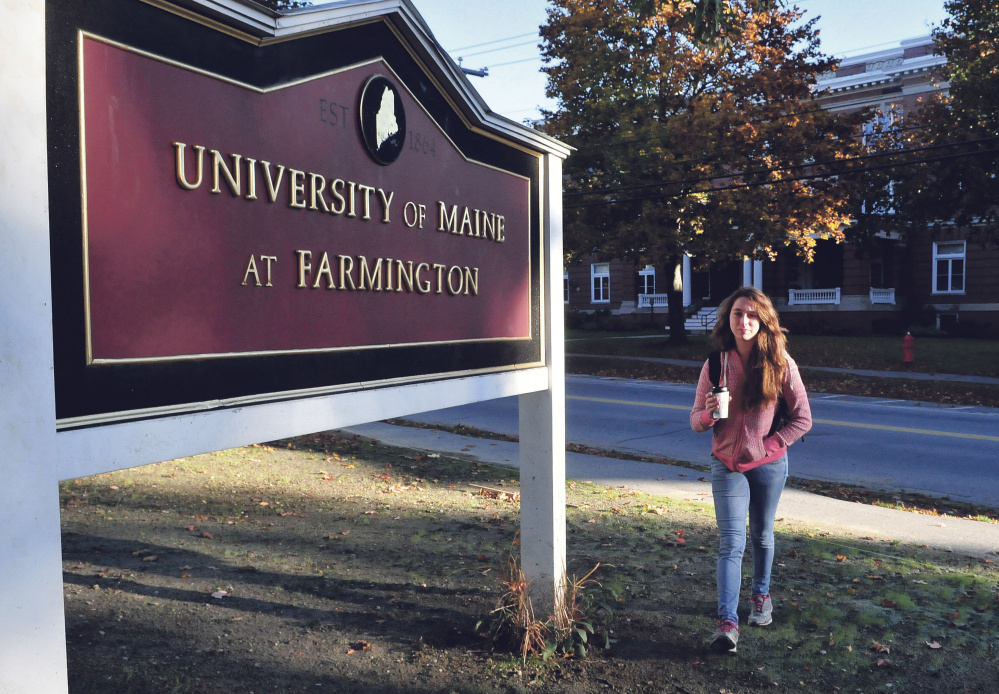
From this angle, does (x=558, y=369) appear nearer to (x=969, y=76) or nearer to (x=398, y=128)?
(x=398, y=128)

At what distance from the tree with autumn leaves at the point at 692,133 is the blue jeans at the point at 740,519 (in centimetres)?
1840

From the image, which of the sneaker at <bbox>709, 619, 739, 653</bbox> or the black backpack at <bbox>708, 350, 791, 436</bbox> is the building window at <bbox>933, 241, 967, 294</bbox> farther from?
the sneaker at <bbox>709, 619, 739, 653</bbox>

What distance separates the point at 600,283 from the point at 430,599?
4183 cm

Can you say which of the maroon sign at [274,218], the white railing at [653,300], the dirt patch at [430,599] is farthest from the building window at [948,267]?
the maroon sign at [274,218]

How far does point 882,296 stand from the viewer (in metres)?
36.7

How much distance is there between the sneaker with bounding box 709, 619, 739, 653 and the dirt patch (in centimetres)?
6

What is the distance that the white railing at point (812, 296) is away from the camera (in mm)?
36900

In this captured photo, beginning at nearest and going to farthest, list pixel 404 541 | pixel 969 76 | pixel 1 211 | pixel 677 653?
pixel 1 211 → pixel 677 653 → pixel 404 541 → pixel 969 76

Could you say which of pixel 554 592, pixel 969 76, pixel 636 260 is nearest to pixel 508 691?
pixel 554 592

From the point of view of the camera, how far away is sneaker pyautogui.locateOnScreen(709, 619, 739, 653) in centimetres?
395

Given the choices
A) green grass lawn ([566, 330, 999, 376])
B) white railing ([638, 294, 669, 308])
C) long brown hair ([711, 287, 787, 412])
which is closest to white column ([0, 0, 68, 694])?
long brown hair ([711, 287, 787, 412])

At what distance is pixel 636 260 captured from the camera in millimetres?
24219

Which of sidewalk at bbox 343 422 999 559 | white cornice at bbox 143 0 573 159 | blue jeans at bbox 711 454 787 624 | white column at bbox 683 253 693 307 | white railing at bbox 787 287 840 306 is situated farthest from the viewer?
white column at bbox 683 253 693 307

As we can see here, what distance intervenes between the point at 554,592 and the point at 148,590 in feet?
7.45
